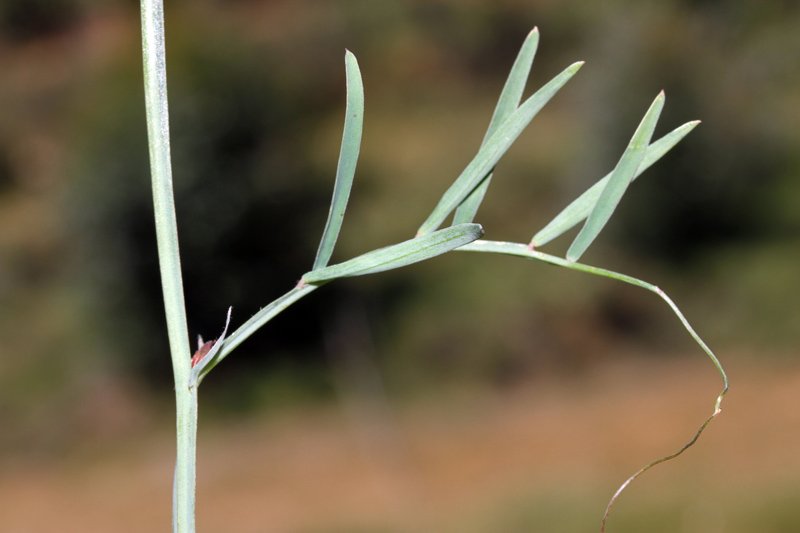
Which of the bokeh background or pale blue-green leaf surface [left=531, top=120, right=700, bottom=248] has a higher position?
the bokeh background

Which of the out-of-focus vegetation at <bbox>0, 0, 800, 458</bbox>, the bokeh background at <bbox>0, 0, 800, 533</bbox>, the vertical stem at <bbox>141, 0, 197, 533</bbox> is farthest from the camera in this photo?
the out-of-focus vegetation at <bbox>0, 0, 800, 458</bbox>

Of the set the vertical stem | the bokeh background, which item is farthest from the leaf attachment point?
the bokeh background

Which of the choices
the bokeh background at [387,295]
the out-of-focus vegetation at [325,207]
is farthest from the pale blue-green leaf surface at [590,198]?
the out-of-focus vegetation at [325,207]

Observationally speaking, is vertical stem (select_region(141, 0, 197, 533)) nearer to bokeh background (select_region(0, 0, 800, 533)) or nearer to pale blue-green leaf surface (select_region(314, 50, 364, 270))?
pale blue-green leaf surface (select_region(314, 50, 364, 270))

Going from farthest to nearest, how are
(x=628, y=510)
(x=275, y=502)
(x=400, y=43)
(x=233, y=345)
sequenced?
(x=400, y=43), (x=275, y=502), (x=628, y=510), (x=233, y=345)

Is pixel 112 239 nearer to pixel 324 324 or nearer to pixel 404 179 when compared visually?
pixel 324 324

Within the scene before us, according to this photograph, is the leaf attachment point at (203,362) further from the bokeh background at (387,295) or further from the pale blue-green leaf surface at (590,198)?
the bokeh background at (387,295)

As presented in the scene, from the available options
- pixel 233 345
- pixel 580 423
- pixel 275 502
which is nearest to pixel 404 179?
pixel 580 423
